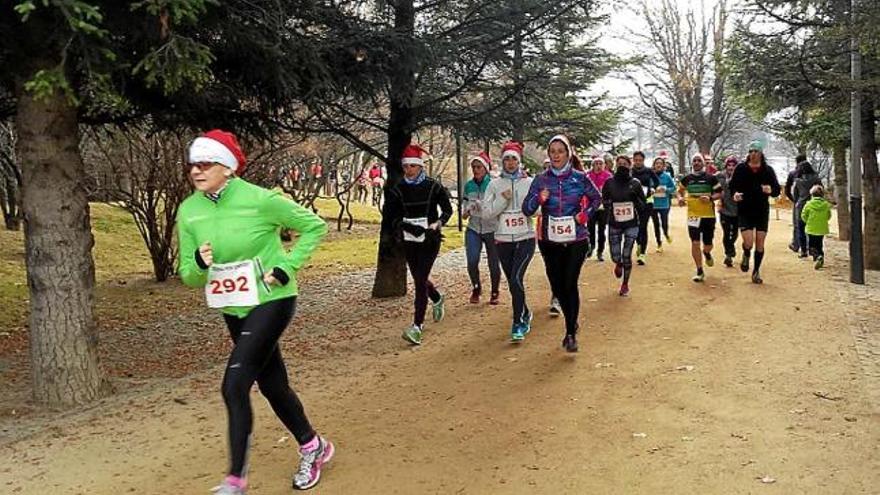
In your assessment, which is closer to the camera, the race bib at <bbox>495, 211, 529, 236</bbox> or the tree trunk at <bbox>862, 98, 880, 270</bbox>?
the race bib at <bbox>495, 211, 529, 236</bbox>

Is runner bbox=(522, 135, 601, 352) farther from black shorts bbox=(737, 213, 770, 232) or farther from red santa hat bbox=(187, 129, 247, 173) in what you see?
black shorts bbox=(737, 213, 770, 232)

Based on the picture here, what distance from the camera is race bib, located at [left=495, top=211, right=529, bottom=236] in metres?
8.31

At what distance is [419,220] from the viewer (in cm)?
869

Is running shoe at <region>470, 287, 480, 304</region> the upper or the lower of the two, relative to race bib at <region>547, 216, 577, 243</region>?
lower

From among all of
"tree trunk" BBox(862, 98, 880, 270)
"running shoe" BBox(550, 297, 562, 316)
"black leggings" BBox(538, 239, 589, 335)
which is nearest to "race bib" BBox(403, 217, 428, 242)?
"black leggings" BBox(538, 239, 589, 335)

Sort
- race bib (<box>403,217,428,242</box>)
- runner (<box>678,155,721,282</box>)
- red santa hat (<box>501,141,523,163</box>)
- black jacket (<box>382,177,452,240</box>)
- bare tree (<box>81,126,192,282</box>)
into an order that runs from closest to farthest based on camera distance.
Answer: red santa hat (<box>501,141,523,163</box>)
race bib (<box>403,217,428,242</box>)
black jacket (<box>382,177,452,240</box>)
runner (<box>678,155,721,282</box>)
bare tree (<box>81,126,192,282</box>)

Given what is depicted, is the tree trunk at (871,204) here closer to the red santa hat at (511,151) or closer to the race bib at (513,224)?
the red santa hat at (511,151)

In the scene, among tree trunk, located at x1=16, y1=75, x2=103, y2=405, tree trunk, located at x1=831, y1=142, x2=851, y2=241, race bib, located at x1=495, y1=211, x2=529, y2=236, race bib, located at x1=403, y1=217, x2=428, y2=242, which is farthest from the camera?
tree trunk, located at x1=831, y1=142, x2=851, y2=241

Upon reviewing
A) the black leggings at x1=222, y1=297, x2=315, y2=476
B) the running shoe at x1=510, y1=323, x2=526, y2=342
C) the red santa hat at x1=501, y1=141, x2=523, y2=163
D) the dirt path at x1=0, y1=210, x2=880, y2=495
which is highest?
the red santa hat at x1=501, y1=141, x2=523, y2=163

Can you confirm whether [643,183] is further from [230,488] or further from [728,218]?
[230,488]

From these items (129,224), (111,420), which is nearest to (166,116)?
(111,420)

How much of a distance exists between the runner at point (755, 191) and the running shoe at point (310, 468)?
314 inches

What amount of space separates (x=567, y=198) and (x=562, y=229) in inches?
13.2

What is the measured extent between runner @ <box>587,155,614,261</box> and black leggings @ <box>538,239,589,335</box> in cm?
569
